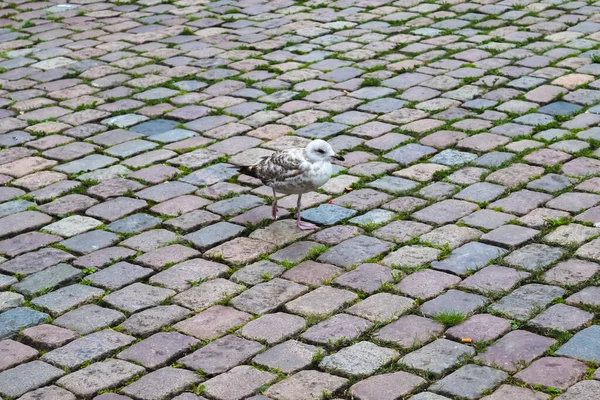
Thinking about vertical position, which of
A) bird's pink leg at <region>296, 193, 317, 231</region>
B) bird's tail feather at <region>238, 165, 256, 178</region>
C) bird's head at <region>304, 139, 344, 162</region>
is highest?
bird's head at <region>304, 139, 344, 162</region>

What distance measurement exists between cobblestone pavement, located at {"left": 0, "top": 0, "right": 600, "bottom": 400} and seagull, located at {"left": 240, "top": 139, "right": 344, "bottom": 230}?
0.95 feet

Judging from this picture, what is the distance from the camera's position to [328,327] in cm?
530

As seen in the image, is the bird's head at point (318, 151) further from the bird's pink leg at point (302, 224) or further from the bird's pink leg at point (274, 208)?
the bird's pink leg at point (274, 208)

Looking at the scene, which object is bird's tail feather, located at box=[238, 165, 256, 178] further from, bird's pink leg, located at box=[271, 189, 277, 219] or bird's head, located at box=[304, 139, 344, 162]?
bird's head, located at box=[304, 139, 344, 162]

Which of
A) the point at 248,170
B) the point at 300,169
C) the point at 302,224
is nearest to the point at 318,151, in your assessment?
the point at 300,169

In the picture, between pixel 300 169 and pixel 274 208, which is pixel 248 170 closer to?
pixel 274 208

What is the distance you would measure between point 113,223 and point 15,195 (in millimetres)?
905

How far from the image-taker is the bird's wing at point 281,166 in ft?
20.7

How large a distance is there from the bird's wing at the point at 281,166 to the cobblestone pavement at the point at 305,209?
34 centimetres

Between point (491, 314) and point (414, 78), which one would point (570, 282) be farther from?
point (414, 78)

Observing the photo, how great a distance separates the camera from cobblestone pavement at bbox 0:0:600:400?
197 inches

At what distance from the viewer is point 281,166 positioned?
6406mm

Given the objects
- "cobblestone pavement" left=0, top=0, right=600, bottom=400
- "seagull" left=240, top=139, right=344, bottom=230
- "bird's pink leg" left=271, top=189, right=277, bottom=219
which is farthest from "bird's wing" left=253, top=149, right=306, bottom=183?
"cobblestone pavement" left=0, top=0, right=600, bottom=400

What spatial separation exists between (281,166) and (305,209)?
0.53 metres
